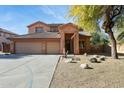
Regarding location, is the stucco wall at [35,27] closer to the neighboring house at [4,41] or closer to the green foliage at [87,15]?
the neighboring house at [4,41]

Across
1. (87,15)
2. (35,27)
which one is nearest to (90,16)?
(87,15)

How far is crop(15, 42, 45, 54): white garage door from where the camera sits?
33688mm

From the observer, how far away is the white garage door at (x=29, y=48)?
33.7 m

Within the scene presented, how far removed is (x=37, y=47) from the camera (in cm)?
3372

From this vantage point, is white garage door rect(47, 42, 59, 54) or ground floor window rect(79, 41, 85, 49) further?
ground floor window rect(79, 41, 85, 49)

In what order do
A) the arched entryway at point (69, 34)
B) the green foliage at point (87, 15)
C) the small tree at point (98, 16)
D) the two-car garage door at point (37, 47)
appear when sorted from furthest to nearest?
the two-car garage door at point (37, 47), the arched entryway at point (69, 34), the small tree at point (98, 16), the green foliage at point (87, 15)

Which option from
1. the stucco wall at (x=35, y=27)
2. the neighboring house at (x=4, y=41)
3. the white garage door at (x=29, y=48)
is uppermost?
the stucco wall at (x=35, y=27)

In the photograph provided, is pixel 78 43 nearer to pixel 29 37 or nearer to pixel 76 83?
pixel 29 37

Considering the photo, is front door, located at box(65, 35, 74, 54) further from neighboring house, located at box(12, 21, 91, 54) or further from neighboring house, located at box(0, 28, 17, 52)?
neighboring house, located at box(0, 28, 17, 52)

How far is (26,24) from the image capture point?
43094 mm

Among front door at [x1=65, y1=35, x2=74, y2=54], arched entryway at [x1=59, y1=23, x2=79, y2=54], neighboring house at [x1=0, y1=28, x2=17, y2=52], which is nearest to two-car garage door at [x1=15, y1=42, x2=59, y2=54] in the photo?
arched entryway at [x1=59, y1=23, x2=79, y2=54]

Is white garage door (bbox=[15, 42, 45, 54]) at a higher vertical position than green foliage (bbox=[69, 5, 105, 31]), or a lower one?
lower

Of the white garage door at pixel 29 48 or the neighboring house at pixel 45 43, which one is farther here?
the white garage door at pixel 29 48

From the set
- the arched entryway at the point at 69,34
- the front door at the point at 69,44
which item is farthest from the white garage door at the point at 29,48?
the front door at the point at 69,44
